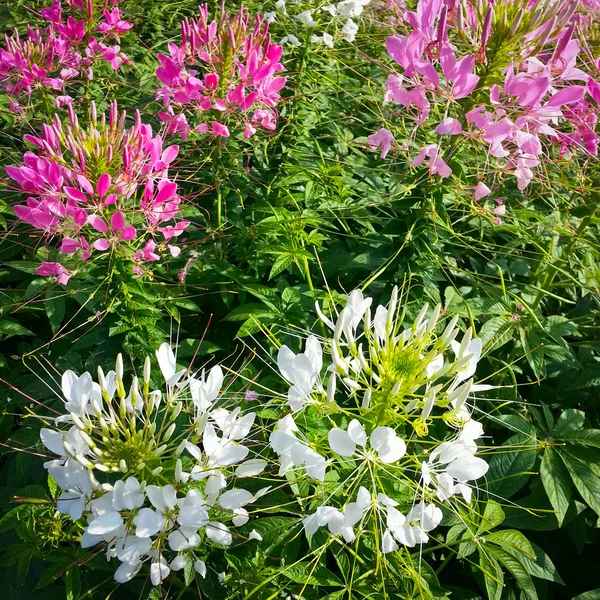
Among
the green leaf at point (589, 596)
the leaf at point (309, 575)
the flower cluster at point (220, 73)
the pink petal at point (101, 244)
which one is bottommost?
the green leaf at point (589, 596)

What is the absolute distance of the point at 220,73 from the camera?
2.20 meters

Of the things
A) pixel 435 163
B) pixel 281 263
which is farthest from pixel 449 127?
pixel 281 263

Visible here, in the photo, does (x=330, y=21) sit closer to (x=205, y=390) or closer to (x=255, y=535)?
(x=205, y=390)

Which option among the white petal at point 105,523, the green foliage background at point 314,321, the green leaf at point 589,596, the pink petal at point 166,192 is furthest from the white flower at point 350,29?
the green leaf at point 589,596

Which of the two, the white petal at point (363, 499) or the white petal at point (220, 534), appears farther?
the white petal at point (220, 534)

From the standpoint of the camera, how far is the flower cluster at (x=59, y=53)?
2.44m

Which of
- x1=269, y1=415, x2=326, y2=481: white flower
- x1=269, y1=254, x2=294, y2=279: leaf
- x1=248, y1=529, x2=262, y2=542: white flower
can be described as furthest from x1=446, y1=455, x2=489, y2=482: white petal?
x1=269, y1=254, x2=294, y2=279: leaf

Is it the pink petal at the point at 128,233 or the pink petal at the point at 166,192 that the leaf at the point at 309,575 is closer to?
the pink petal at the point at 128,233

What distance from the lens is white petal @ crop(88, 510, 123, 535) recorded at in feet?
3.67

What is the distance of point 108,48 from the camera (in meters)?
2.69

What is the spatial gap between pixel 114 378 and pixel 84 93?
2.10 meters

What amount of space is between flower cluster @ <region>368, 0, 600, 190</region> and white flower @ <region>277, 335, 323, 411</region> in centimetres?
77

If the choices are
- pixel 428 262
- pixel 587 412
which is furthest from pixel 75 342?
pixel 587 412

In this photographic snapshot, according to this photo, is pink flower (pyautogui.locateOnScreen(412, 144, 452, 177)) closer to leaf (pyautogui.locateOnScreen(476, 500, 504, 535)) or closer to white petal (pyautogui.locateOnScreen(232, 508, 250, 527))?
leaf (pyautogui.locateOnScreen(476, 500, 504, 535))
